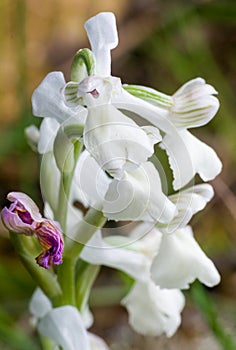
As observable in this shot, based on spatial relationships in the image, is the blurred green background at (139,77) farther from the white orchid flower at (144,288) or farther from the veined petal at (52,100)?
the veined petal at (52,100)

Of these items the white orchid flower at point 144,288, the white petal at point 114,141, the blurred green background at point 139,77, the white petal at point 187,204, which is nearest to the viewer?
the white petal at point 114,141

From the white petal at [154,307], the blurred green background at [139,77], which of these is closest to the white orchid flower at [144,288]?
the white petal at [154,307]

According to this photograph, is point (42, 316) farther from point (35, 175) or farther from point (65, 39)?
point (65, 39)

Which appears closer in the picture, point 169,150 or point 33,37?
point 169,150

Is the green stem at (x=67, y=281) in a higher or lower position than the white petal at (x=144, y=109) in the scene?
lower

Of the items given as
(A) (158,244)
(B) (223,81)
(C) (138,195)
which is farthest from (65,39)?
(C) (138,195)

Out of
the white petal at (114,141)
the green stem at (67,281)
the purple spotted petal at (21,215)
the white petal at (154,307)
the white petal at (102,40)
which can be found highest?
the white petal at (102,40)
